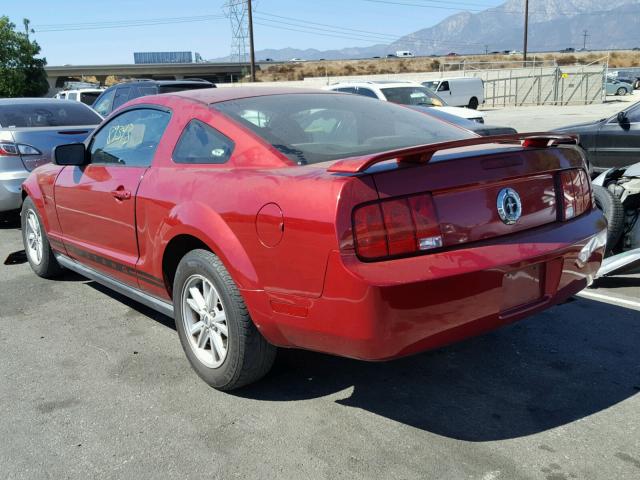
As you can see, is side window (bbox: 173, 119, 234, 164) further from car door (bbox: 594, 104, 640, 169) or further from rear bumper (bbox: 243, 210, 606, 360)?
car door (bbox: 594, 104, 640, 169)

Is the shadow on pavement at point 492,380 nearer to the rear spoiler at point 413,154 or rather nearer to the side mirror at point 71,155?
the rear spoiler at point 413,154

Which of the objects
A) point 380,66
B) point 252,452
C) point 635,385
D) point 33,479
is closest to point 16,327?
point 33,479

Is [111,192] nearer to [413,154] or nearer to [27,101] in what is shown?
[413,154]

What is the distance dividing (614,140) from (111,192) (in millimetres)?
6556

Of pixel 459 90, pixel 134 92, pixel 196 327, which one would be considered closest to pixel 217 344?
pixel 196 327

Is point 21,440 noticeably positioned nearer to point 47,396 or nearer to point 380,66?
point 47,396

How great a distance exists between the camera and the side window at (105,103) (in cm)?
1313

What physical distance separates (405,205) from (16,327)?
10.8 ft

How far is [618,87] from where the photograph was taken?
144 feet

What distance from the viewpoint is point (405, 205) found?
2656 mm

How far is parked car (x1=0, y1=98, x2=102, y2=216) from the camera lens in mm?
7559

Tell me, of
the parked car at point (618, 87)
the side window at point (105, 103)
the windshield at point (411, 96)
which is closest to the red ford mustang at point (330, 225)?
the side window at point (105, 103)

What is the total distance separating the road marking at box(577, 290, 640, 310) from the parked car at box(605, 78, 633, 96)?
145ft

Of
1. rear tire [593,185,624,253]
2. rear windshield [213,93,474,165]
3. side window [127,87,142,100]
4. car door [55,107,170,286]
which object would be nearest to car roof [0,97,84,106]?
side window [127,87,142,100]
